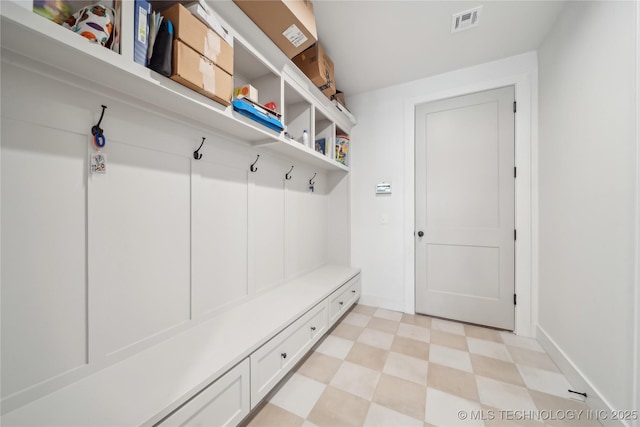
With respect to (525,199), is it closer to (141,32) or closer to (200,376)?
(200,376)

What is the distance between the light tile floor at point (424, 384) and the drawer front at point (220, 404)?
0.76 ft

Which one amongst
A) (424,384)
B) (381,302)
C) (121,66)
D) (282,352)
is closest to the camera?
(121,66)

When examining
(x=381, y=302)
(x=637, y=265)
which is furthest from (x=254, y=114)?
(x=381, y=302)

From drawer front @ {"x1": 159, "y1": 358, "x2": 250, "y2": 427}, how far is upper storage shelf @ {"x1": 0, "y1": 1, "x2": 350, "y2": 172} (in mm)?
1250

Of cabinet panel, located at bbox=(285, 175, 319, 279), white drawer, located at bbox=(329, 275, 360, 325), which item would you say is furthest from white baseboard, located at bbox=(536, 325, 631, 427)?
cabinet panel, located at bbox=(285, 175, 319, 279)

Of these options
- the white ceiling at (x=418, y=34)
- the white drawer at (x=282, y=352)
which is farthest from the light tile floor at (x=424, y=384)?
the white ceiling at (x=418, y=34)

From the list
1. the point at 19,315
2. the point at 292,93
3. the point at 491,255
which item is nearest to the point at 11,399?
the point at 19,315

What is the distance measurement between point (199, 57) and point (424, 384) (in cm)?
224

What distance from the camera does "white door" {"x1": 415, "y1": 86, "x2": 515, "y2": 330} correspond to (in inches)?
88.5

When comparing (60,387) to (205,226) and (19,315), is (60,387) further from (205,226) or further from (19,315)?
(205,226)

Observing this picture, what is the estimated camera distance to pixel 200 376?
970mm

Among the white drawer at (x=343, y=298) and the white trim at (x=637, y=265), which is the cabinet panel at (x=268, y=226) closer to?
the white drawer at (x=343, y=298)

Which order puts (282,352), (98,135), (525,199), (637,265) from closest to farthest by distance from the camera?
1. (98,135)
2. (637,265)
3. (282,352)
4. (525,199)

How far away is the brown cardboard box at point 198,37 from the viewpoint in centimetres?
96
